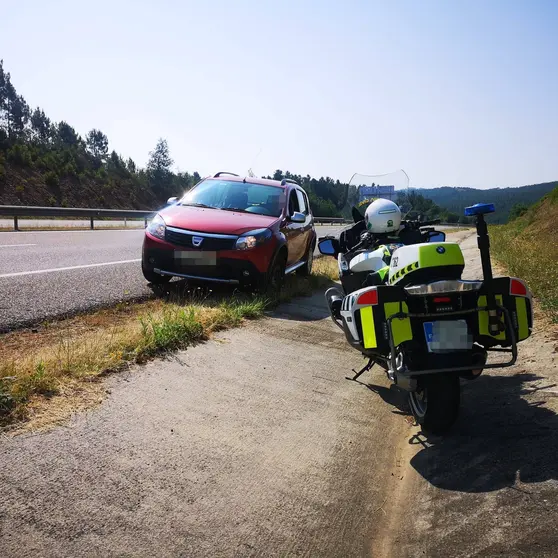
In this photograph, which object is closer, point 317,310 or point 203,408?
point 203,408

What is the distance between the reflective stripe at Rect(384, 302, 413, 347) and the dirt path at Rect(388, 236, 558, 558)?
2.26ft

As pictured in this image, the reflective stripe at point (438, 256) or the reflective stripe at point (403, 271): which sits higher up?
A: the reflective stripe at point (438, 256)

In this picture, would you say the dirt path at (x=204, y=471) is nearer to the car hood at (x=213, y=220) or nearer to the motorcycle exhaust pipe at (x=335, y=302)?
the motorcycle exhaust pipe at (x=335, y=302)

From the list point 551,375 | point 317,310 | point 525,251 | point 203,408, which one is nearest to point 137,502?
point 203,408

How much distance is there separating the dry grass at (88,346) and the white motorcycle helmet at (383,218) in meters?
1.75

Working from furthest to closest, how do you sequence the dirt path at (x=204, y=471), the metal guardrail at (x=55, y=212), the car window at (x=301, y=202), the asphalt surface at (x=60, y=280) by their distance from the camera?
the metal guardrail at (x=55, y=212) < the car window at (x=301, y=202) < the asphalt surface at (x=60, y=280) < the dirt path at (x=204, y=471)

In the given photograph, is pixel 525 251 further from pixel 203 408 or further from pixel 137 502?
pixel 137 502

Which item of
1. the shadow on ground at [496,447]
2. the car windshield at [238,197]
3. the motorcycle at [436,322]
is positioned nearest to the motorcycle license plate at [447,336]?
the motorcycle at [436,322]

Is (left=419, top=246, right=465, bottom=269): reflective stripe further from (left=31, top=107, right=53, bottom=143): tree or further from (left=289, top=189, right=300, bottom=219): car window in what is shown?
(left=31, top=107, right=53, bottom=143): tree

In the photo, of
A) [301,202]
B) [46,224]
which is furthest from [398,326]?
[46,224]

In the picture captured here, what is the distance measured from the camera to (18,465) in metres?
2.72

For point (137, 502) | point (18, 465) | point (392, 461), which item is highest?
point (18, 465)

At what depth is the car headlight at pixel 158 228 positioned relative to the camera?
786cm

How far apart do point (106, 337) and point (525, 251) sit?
1172 cm
